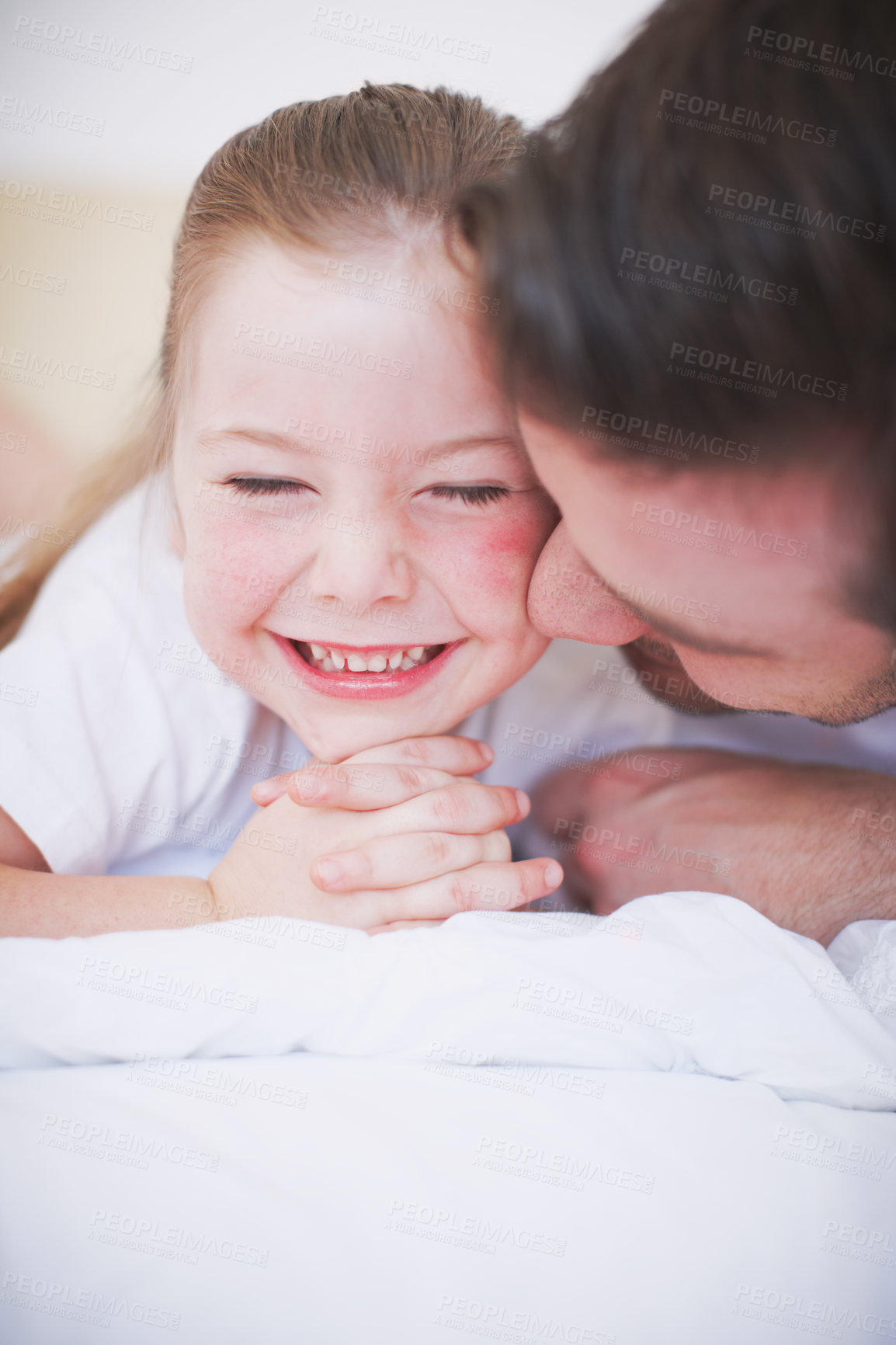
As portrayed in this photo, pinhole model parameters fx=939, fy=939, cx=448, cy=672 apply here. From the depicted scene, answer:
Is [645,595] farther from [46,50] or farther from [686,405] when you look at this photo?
[46,50]

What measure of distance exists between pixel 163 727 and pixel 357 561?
45 cm

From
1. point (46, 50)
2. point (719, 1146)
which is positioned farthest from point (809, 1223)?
point (46, 50)

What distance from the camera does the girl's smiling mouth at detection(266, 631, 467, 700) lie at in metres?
1.14

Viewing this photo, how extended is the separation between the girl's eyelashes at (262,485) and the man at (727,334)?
0.27m

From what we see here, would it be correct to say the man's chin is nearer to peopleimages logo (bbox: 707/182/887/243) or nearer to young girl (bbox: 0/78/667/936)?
young girl (bbox: 0/78/667/936)

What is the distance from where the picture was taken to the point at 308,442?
0.95 m

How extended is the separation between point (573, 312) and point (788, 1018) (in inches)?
24.6

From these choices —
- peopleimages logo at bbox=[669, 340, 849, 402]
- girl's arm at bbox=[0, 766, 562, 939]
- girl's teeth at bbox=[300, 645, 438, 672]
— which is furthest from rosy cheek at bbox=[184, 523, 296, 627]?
peopleimages logo at bbox=[669, 340, 849, 402]

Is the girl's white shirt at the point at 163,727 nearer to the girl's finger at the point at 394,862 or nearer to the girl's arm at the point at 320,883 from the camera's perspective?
→ the girl's arm at the point at 320,883

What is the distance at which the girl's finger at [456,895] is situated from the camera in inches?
39.0

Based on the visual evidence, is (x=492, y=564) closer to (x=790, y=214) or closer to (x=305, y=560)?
(x=305, y=560)

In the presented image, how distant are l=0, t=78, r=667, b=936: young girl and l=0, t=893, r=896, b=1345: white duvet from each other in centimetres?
18

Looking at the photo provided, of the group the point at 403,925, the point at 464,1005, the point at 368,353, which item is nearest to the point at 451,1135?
the point at 464,1005

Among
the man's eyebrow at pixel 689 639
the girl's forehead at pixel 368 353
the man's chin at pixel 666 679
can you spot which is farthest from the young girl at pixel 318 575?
the man's chin at pixel 666 679
